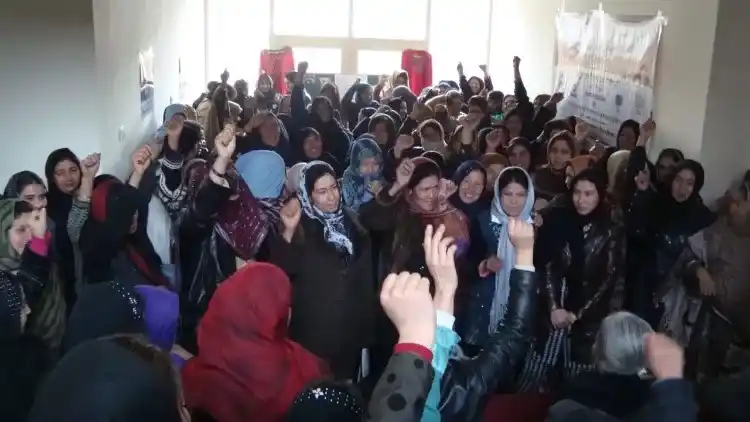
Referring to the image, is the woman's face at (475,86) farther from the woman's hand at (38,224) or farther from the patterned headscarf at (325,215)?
the woman's hand at (38,224)

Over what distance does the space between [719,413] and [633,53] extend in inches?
175

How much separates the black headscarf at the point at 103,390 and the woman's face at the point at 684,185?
10.2ft

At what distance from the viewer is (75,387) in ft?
4.06

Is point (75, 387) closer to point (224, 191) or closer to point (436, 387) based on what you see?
point (436, 387)

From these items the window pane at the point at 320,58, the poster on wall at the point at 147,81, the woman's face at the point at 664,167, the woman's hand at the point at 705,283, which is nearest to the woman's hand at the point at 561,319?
the woman's hand at the point at 705,283

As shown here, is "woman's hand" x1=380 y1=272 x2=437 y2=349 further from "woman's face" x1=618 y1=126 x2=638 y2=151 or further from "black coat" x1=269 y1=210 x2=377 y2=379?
"woman's face" x1=618 y1=126 x2=638 y2=151

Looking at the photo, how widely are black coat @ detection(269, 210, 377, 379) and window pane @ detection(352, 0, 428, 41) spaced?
9020mm

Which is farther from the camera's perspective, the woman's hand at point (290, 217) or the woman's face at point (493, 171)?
the woman's face at point (493, 171)

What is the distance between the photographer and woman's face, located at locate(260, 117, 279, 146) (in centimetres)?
472

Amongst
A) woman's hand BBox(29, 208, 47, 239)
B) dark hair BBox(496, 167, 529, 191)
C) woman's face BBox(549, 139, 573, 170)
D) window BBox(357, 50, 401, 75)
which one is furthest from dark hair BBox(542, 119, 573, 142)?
window BBox(357, 50, 401, 75)

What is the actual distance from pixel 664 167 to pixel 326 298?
226 centimetres

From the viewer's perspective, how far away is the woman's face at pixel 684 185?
3.80m

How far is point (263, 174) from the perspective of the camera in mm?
3645

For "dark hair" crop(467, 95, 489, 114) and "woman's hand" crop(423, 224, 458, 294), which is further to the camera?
"dark hair" crop(467, 95, 489, 114)
